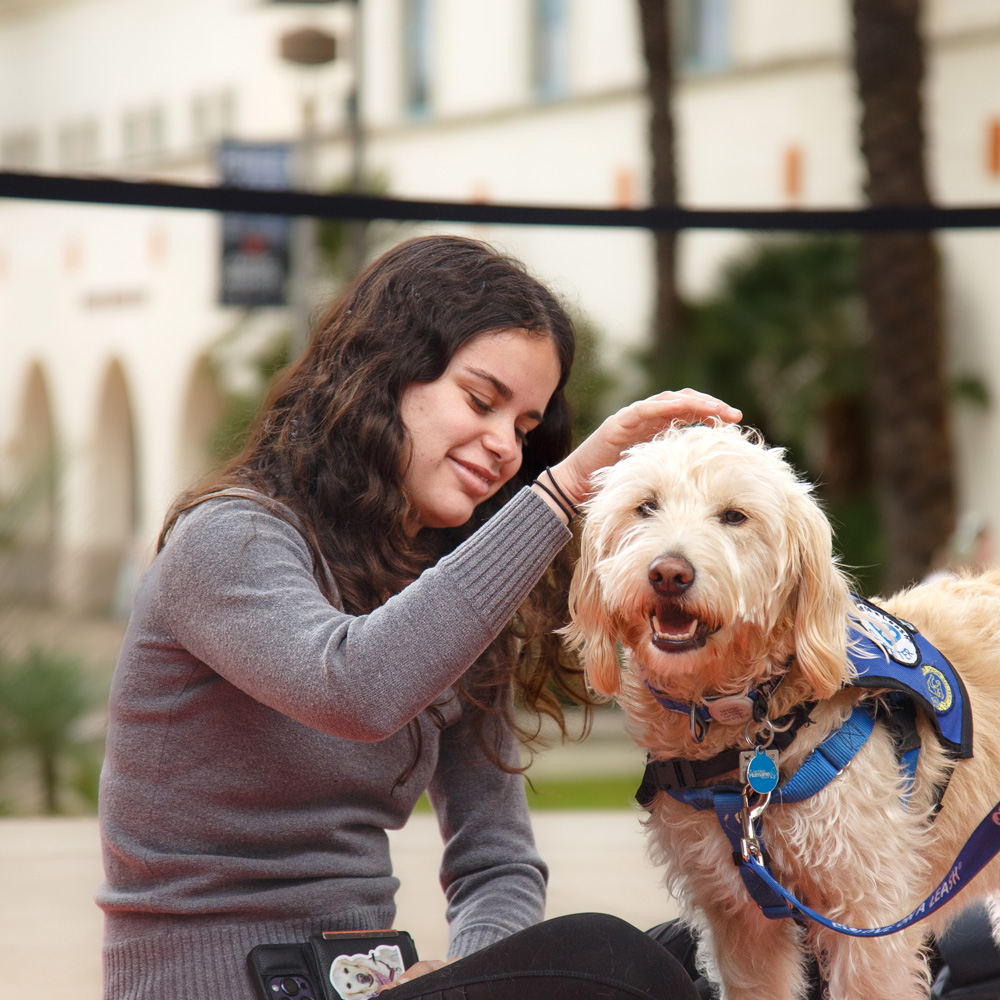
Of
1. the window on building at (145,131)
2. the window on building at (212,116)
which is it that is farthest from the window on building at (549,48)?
the window on building at (145,131)

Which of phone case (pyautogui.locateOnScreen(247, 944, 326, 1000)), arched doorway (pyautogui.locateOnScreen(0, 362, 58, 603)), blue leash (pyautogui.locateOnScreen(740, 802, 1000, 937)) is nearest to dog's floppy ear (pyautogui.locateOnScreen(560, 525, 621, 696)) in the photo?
blue leash (pyautogui.locateOnScreen(740, 802, 1000, 937))

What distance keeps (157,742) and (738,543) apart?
40.4 inches

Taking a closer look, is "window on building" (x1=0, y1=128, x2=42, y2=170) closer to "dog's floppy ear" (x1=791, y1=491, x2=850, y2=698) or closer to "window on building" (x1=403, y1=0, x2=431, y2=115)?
"window on building" (x1=403, y1=0, x2=431, y2=115)

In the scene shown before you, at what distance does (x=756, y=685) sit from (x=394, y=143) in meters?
21.1

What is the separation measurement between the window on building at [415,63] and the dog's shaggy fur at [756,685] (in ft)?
68.4

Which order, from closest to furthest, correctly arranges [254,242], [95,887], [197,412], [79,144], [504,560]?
[504,560], [95,887], [254,242], [197,412], [79,144]

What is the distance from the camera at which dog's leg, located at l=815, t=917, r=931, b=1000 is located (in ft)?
8.22

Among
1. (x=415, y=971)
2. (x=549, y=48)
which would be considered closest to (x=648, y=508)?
(x=415, y=971)

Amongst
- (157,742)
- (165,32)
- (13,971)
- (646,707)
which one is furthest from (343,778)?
(165,32)

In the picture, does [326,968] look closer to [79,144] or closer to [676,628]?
[676,628]

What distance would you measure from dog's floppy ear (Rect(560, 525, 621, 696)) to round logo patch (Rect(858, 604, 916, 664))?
46cm

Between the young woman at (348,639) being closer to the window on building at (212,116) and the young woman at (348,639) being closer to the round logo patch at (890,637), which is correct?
the round logo patch at (890,637)

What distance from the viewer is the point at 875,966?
2.51m

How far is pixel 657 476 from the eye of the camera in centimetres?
240
